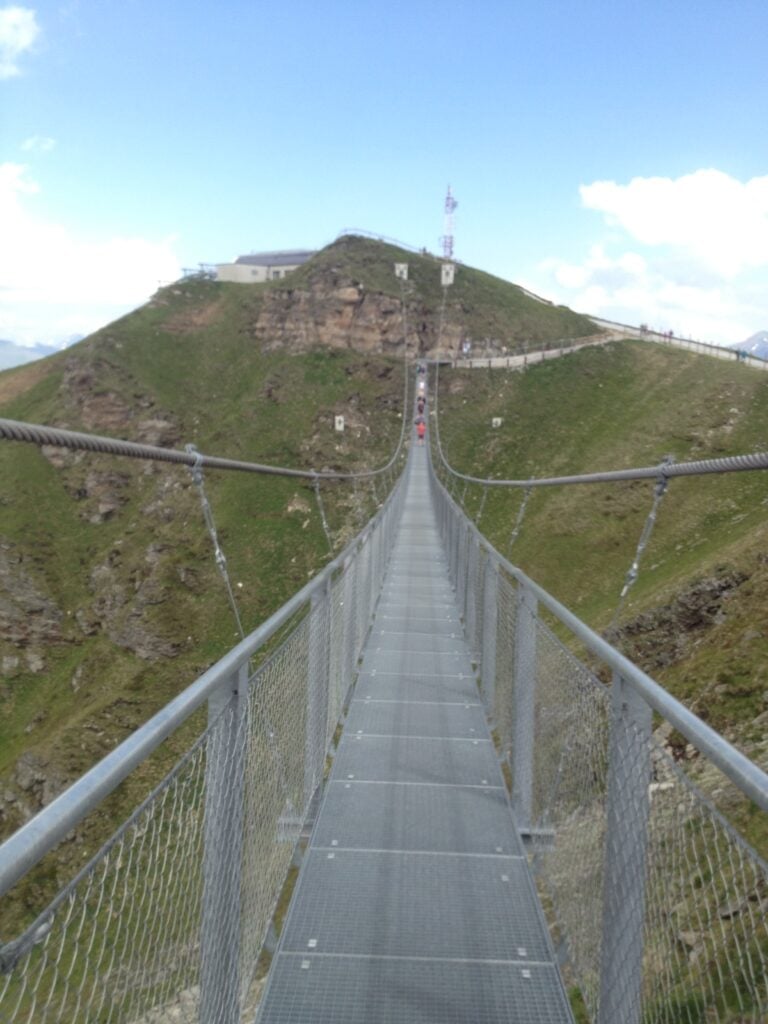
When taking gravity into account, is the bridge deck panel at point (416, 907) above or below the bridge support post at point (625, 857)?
below

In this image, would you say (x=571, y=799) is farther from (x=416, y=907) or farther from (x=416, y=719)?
(x=416, y=719)

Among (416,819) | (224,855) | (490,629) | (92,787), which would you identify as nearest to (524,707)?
(416,819)

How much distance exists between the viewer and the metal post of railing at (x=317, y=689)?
3838 mm

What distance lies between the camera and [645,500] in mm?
23844

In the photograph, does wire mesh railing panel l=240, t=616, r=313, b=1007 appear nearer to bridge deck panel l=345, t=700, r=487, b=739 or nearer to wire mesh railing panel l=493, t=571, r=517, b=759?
wire mesh railing panel l=493, t=571, r=517, b=759

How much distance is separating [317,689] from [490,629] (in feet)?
6.14

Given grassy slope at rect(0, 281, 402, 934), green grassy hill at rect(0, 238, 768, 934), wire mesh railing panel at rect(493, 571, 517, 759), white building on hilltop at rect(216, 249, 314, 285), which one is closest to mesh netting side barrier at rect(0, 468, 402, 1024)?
wire mesh railing panel at rect(493, 571, 517, 759)

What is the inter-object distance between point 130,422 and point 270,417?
7.40 m

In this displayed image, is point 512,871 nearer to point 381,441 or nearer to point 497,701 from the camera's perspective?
point 497,701

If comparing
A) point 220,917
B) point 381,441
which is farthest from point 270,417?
point 220,917

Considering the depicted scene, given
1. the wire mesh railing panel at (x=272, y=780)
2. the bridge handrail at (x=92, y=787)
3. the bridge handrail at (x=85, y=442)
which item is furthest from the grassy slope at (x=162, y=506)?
the bridge handrail at (x=92, y=787)

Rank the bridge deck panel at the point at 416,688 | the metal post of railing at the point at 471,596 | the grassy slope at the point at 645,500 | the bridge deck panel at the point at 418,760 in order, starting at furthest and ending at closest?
the grassy slope at the point at 645,500 → the metal post of railing at the point at 471,596 → the bridge deck panel at the point at 416,688 → the bridge deck panel at the point at 418,760

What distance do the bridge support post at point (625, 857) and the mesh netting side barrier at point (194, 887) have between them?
1056 millimetres

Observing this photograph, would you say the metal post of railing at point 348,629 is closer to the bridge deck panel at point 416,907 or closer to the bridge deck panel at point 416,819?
the bridge deck panel at point 416,819
